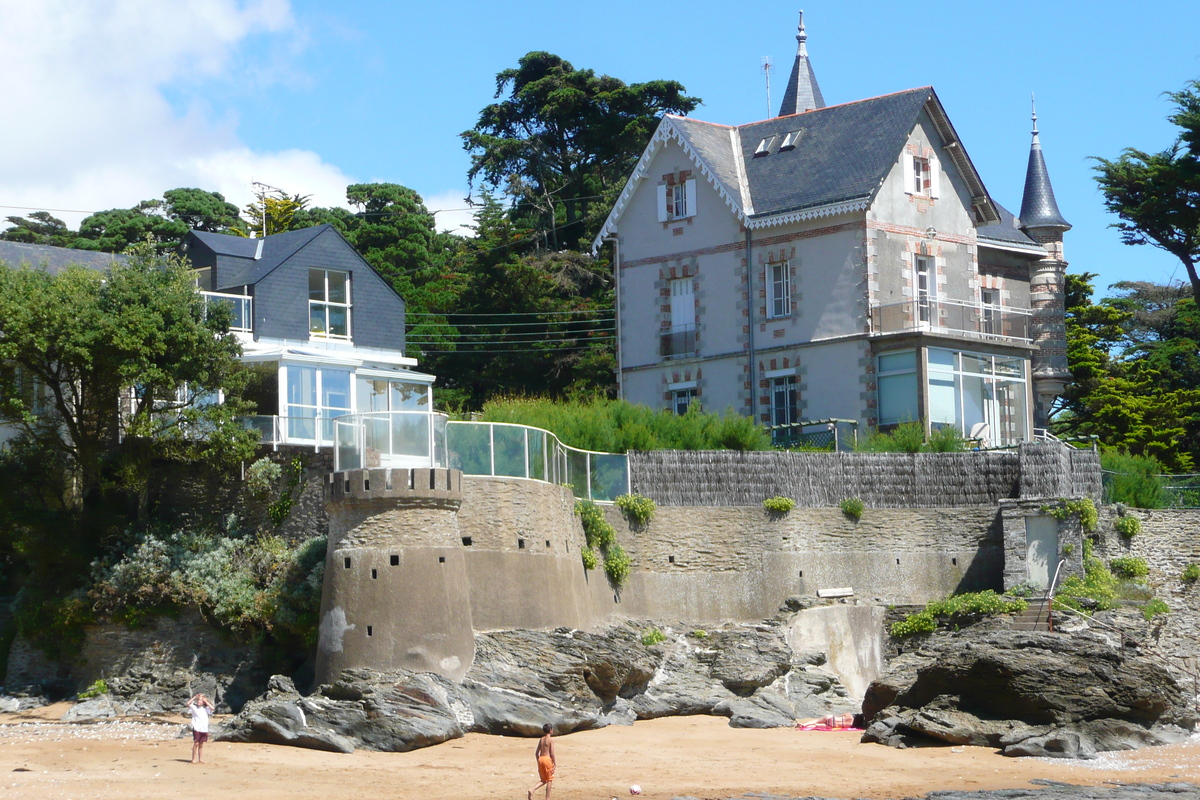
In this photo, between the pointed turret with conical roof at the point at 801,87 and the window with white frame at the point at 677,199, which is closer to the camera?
the window with white frame at the point at 677,199

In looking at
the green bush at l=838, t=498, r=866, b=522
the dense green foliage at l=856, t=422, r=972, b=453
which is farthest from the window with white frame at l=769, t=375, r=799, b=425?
the green bush at l=838, t=498, r=866, b=522

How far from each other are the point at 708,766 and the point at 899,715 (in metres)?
5.00

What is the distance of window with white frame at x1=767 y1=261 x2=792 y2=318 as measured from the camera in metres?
41.7

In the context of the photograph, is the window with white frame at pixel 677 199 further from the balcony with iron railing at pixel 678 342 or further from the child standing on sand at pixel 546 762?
the child standing on sand at pixel 546 762

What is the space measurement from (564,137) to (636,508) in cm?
2465

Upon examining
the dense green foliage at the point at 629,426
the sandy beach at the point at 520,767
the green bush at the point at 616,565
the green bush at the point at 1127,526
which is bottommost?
the sandy beach at the point at 520,767

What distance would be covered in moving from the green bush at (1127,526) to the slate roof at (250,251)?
19.6 m

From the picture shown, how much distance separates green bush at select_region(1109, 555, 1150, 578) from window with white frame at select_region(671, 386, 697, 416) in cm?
1165

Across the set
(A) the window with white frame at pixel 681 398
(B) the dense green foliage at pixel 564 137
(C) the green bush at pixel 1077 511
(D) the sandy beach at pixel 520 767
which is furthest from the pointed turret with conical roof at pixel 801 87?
(D) the sandy beach at pixel 520 767

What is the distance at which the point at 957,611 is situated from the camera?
3522 centimetres

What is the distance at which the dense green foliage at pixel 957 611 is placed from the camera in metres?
34.8

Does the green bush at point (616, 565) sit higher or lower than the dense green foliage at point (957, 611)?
higher

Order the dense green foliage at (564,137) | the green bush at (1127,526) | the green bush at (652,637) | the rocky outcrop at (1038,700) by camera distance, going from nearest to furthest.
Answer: the rocky outcrop at (1038,700), the green bush at (652,637), the green bush at (1127,526), the dense green foliage at (564,137)

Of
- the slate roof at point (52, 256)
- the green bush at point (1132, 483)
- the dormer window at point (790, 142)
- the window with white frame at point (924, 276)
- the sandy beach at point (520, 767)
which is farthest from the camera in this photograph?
the dormer window at point (790, 142)
